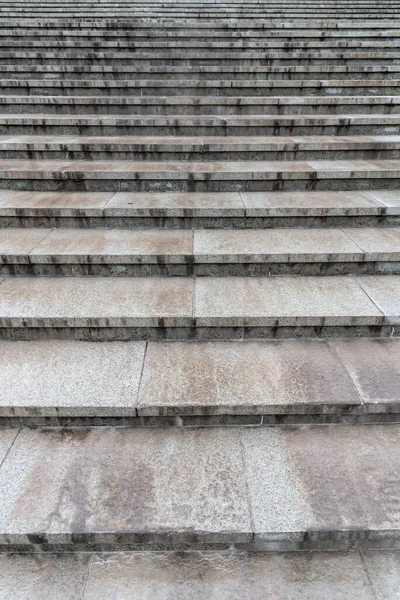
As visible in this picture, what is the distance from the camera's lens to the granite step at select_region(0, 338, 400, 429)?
2723 millimetres

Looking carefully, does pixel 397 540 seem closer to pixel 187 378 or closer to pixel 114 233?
pixel 187 378

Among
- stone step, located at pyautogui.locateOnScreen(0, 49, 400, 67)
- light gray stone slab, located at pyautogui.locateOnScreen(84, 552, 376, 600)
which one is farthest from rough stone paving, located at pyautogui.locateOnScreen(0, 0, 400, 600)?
stone step, located at pyautogui.locateOnScreen(0, 49, 400, 67)

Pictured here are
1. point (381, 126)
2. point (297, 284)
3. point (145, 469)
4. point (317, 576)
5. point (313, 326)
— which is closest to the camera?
point (317, 576)

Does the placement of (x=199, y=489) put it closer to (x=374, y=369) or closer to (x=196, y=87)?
(x=374, y=369)

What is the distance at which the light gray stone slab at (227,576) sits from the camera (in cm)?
209

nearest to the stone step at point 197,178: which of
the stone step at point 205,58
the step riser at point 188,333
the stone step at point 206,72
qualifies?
the step riser at point 188,333

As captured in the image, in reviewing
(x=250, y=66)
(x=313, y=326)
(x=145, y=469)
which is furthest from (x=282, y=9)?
(x=145, y=469)

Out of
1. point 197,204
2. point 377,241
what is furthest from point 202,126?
point 377,241

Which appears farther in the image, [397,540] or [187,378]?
[187,378]

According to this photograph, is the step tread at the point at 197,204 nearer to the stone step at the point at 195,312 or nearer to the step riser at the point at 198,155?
the step riser at the point at 198,155

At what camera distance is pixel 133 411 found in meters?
2.71

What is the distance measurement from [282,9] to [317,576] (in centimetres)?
1210

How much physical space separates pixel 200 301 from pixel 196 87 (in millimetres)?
5027

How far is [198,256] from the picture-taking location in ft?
12.3
